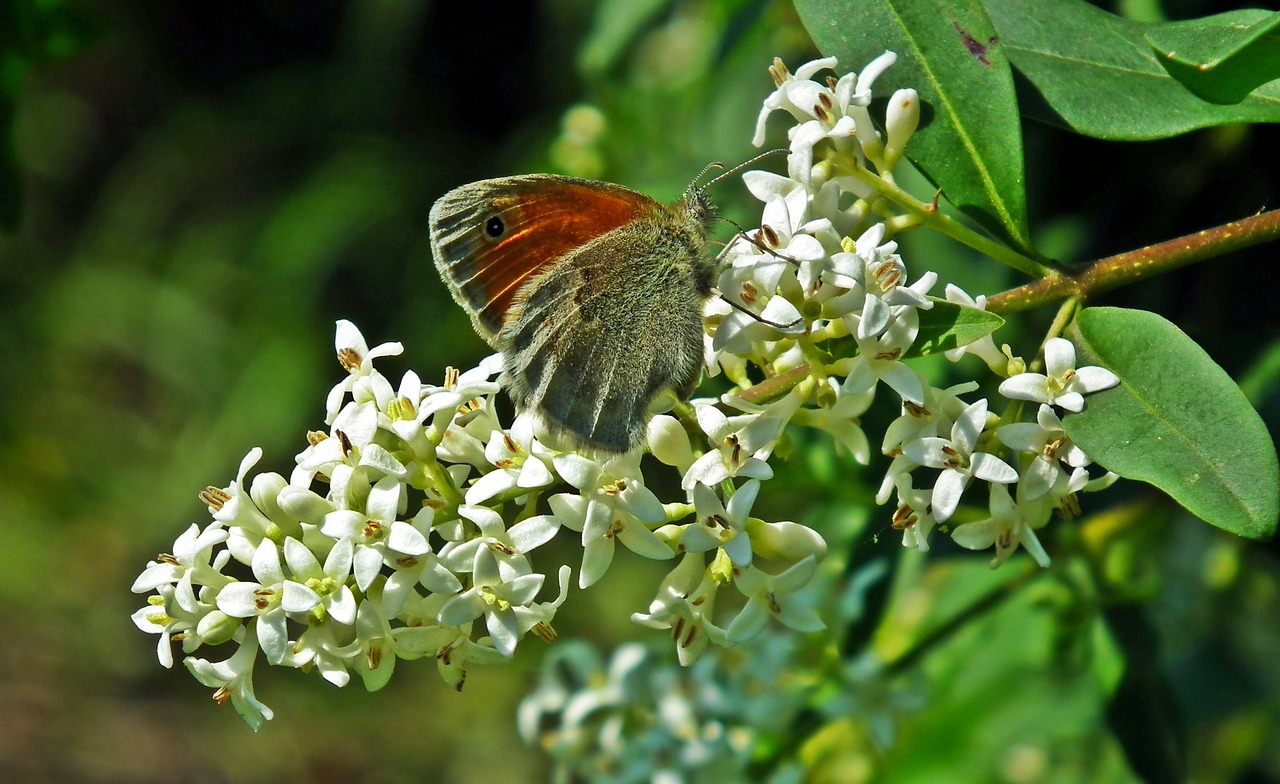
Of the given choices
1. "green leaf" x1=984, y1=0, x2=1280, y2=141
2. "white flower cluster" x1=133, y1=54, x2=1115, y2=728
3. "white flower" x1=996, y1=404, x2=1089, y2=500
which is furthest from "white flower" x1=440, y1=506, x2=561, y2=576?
"green leaf" x1=984, y1=0, x2=1280, y2=141

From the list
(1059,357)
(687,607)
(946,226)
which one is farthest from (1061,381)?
(687,607)

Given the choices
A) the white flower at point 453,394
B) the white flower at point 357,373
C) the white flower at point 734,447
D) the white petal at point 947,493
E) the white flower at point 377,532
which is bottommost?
the white petal at point 947,493

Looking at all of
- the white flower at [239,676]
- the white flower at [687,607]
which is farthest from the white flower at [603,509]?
the white flower at [239,676]

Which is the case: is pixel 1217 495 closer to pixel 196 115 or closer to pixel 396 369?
pixel 396 369

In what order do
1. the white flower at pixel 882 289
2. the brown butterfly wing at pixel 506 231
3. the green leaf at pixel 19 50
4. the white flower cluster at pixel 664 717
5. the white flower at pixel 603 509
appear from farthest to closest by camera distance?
1. the white flower cluster at pixel 664 717
2. the green leaf at pixel 19 50
3. the brown butterfly wing at pixel 506 231
4. the white flower at pixel 603 509
5. the white flower at pixel 882 289

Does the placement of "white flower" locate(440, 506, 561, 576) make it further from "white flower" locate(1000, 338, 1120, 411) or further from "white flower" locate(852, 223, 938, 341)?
"white flower" locate(1000, 338, 1120, 411)

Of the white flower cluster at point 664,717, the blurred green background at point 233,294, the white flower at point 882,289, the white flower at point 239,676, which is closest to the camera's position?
the white flower at point 882,289

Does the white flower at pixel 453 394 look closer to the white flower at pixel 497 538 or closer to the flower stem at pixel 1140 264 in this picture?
the white flower at pixel 497 538

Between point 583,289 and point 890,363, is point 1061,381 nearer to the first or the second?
point 890,363
